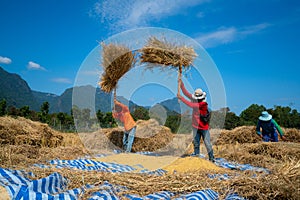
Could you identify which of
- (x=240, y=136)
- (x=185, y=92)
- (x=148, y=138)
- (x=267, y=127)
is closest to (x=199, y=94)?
(x=185, y=92)

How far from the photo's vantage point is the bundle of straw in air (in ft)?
17.2

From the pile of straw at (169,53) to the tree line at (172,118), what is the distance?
4.85 ft

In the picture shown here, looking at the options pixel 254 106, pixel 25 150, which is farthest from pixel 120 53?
pixel 254 106

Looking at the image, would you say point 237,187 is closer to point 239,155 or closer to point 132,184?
point 132,184

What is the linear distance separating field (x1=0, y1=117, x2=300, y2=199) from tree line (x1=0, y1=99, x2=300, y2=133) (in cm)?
35

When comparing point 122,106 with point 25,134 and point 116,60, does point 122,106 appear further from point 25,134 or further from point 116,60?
point 25,134

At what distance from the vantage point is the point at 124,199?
2234 millimetres

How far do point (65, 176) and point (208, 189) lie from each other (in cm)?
134

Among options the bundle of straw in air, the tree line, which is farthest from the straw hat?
the bundle of straw in air

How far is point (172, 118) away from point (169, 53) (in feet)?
11.1

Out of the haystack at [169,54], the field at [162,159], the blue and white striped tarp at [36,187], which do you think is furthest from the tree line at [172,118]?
the blue and white striped tarp at [36,187]

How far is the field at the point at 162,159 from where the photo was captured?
97.6 inches

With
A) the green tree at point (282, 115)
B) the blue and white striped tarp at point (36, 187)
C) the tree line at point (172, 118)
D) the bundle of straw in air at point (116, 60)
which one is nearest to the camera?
the blue and white striped tarp at point (36, 187)

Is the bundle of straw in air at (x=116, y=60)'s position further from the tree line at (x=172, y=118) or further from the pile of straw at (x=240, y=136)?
the pile of straw at (x=240, y=136)
